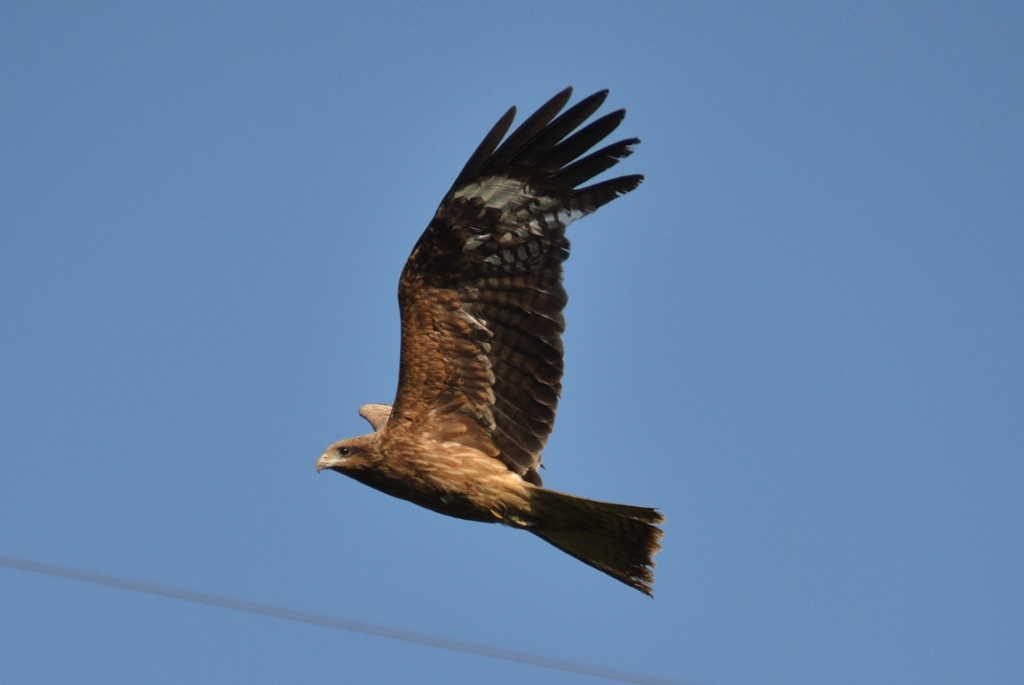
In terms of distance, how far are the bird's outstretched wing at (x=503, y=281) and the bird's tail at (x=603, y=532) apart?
0.39 metres

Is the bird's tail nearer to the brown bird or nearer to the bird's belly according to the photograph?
the brown bird

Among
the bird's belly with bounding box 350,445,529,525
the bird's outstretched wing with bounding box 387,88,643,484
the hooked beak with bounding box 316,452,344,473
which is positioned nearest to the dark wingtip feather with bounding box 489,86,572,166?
the bird's outstretched wing with bounding box 387,88,643,484

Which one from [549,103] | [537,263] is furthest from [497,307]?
[549,103]

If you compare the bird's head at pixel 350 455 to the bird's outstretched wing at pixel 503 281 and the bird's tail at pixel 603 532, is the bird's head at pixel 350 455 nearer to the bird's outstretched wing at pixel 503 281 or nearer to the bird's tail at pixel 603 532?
the bird's outstretched wing at pixel 503 281

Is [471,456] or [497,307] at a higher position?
[497,307]

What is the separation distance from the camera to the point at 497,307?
21.1ft

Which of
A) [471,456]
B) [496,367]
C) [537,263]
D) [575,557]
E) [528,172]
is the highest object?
[528,172]

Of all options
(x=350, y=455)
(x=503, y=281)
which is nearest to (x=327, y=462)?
(x=350, y=455)

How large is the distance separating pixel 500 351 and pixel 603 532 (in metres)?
1.26

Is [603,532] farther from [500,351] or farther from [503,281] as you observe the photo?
[503,281]

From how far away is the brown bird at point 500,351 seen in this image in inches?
247

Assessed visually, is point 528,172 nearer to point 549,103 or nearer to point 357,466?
point 549,103

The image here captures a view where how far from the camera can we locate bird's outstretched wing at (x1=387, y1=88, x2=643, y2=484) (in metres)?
6.25

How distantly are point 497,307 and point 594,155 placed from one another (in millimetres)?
1070
